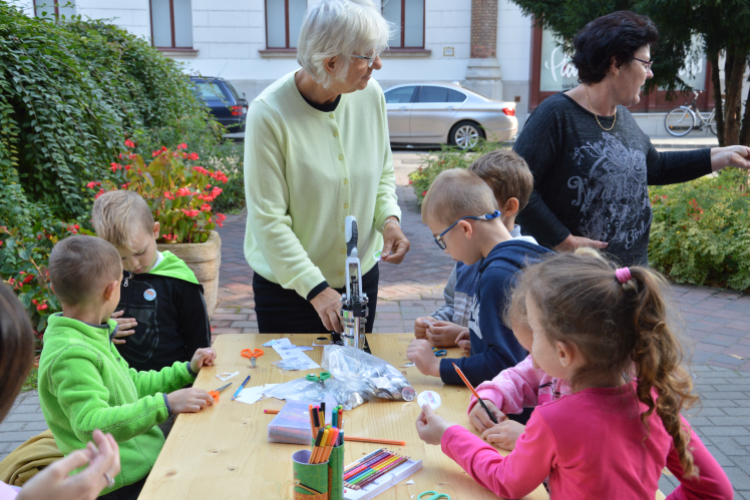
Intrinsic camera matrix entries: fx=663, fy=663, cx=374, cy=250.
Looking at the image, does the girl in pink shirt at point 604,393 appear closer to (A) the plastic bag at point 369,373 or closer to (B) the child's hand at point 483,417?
(B) the child's hand at point 483,417

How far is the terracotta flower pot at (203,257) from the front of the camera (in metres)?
4.68

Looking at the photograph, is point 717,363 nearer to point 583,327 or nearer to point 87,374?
point 583,327

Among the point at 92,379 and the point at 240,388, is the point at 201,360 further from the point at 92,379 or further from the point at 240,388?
the point at 92,379

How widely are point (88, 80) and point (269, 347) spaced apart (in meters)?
3.78

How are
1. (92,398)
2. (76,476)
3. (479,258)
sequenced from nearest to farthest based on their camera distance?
(76,476)
(92,398)
(479,258)

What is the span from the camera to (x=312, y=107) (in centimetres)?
237

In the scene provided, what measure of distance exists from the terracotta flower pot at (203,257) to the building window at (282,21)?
14901mm

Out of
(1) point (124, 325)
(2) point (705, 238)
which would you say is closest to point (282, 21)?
(2) point (705, 238)

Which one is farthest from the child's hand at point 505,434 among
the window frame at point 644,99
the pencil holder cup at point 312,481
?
the window frame at point 644,99

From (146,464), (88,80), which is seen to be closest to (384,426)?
(146,464)

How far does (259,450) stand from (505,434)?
0.60 meters

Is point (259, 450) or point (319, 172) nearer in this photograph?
point (259, 450)

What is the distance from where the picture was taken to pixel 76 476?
996 mm

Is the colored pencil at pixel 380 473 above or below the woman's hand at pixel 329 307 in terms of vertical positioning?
below
